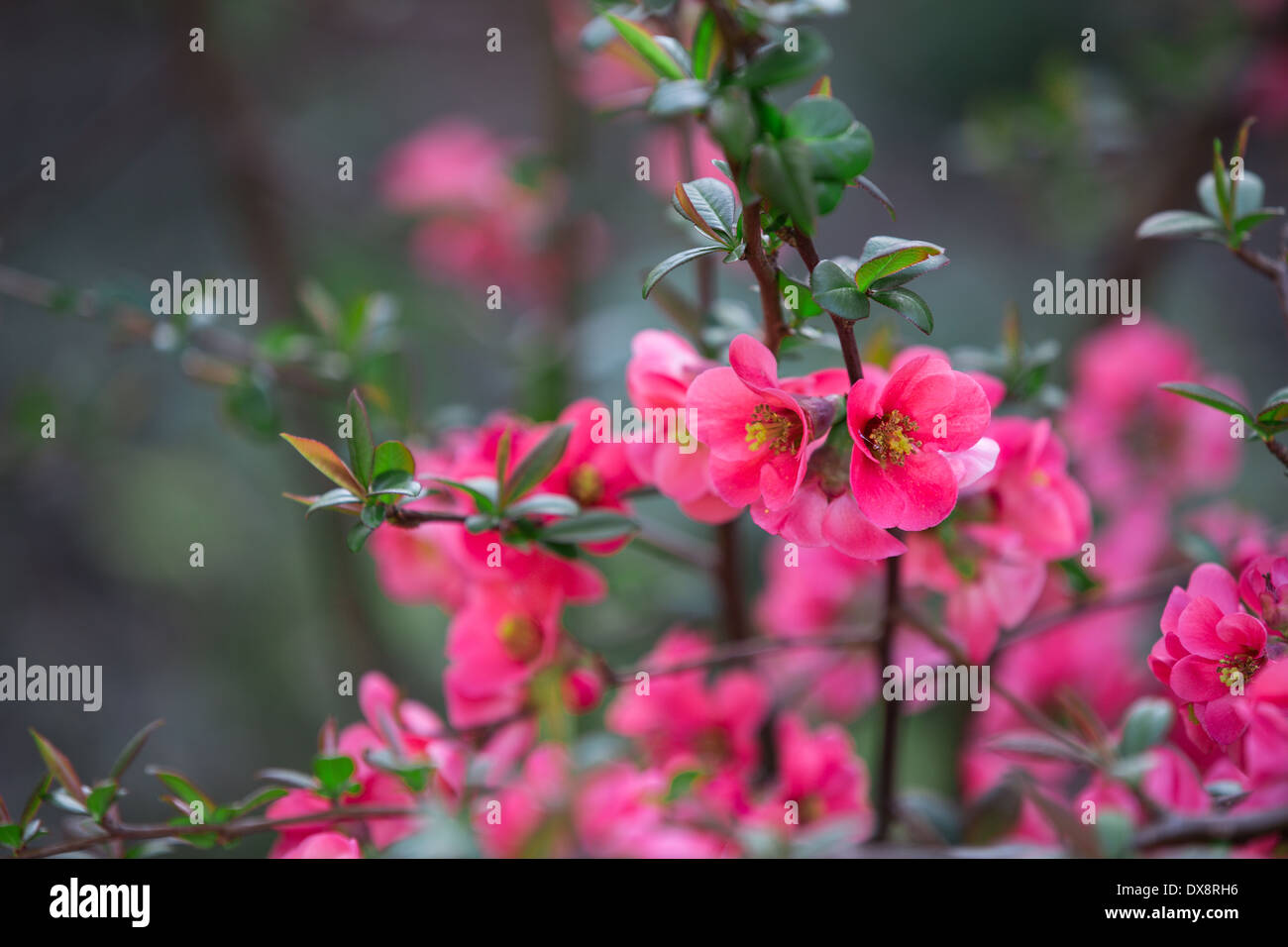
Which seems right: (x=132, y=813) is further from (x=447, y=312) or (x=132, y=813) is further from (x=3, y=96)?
(x=3, y=96)

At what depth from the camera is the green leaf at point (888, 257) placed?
40 cm

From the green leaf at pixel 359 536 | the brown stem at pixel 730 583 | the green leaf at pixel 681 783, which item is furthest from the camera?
the brown stem at pixel 730 583

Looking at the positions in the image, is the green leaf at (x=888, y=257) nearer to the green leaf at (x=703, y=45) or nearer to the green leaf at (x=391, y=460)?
the green leaf at (x=703, y=45)

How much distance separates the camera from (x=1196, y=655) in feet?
1.45

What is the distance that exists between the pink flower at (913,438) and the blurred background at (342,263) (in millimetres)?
394

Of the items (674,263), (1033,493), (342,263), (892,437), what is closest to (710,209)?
(674,263)

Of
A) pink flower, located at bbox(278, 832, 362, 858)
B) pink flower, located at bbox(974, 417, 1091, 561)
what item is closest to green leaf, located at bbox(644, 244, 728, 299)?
pink flower, located at bbox(974, 417, 1091, 561)

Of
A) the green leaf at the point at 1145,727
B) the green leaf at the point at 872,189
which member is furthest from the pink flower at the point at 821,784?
the green leaf at the point at 872,189

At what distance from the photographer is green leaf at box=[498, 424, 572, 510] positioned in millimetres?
502

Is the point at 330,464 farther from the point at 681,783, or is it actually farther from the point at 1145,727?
the point at 1145,727

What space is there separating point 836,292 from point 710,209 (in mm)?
65

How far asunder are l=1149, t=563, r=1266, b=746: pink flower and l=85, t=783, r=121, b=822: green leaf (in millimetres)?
527

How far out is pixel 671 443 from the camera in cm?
49
